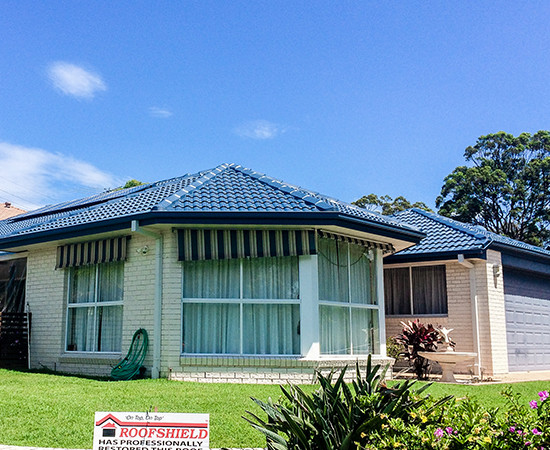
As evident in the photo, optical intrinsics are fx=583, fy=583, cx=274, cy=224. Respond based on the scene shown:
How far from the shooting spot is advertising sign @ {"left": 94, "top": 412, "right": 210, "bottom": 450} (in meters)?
4.18

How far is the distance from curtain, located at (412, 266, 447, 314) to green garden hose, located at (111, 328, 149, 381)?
8.25 m

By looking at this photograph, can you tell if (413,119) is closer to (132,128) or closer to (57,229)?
(132,128)

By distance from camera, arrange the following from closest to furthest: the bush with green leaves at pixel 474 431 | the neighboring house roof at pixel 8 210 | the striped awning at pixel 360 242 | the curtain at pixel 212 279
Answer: the bush with green leaves at pixel 474 431 < the curtain at pixel 212 279 < the striped awning at pixel 360 242 < the neighboring house roof at pixel 8 210

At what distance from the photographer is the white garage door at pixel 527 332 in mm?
16703


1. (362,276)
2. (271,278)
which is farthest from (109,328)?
(362,276)

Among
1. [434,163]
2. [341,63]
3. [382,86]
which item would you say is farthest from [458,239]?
[434,163]

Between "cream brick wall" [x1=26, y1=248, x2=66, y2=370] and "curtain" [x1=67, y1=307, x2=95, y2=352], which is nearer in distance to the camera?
"curtain" [x1=67, y1=307, x2=95, y2=352]

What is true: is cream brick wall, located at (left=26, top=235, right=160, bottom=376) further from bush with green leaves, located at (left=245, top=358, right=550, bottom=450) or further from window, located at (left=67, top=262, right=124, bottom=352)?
bush with green leaves, located at (left=245, top=358, right=550, bottom=450)

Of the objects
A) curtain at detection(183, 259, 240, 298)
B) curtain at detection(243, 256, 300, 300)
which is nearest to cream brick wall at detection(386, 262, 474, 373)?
curtain at detection(243, 256, 300, 300)

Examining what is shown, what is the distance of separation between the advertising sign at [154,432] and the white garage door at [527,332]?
1427 centimetres

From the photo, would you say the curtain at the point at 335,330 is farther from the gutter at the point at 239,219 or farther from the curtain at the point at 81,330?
the curtain at the point at 81,330

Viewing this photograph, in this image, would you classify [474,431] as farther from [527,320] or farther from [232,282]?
[527,320]

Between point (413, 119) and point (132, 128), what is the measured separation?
30.5ft

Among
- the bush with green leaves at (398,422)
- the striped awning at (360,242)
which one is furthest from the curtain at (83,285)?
the bush with green leaves at (398,422)
